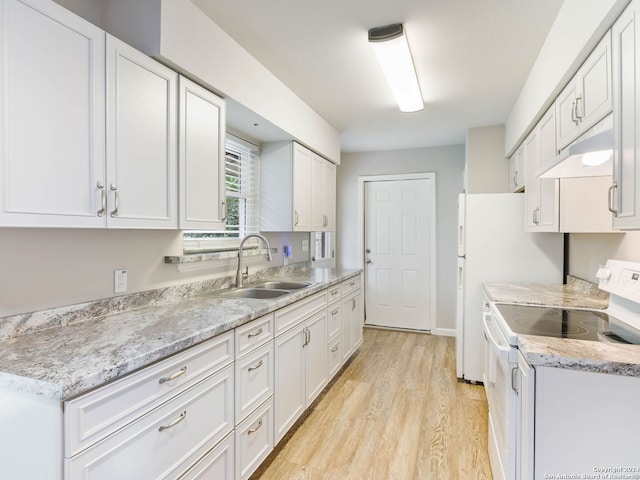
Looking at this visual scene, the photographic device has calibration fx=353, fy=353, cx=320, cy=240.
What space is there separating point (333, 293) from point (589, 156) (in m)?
1.98

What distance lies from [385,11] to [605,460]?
2121 mm

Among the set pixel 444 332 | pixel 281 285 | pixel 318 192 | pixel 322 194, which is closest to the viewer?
pixel 281 285

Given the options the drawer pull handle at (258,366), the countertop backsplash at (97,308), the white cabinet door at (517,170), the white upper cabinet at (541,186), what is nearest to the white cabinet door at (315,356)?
the drawer pull handle at (258,366)

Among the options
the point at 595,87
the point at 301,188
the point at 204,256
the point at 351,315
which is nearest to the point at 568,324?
the point at 595,87

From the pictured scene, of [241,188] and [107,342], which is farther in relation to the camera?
[241,188]

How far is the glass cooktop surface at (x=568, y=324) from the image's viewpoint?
1388mm

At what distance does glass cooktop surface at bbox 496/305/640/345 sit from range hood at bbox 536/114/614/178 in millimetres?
707

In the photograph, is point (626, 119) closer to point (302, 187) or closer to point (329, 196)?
point (302, 187)

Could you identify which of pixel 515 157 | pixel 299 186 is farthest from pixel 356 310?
pixel 515 157

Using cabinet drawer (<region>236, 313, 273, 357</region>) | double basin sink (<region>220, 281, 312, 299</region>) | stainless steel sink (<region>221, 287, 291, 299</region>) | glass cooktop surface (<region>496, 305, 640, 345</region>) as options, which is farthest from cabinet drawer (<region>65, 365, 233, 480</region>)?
glass cooktop surface (<region>496, 305, 640, 345</region>)

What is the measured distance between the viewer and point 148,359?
114 cm

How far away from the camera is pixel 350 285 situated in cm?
345

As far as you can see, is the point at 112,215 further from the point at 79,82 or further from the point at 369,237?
the point at 369,237

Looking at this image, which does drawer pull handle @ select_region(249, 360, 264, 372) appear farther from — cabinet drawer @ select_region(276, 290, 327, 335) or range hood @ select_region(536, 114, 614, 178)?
range hood @ select_region(536, 114, 614, 178)
